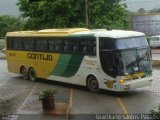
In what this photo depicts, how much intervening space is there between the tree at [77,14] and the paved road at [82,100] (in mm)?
22132

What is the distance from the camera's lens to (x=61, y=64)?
80.1ft

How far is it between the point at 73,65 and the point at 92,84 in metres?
1.80

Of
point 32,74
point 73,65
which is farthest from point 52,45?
point 32,74

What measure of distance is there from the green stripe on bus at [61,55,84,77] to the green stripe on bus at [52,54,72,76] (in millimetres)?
216

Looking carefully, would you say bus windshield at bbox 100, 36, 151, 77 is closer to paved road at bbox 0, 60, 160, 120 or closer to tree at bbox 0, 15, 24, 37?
paved road at bbox 0, 60, 160, 120

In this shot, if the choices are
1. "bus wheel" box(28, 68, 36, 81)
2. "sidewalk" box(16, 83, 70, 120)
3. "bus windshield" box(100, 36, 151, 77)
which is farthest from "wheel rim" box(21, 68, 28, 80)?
"bus windshield" box(100, 36, 151, 77)

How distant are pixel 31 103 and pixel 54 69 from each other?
5391 millimetres

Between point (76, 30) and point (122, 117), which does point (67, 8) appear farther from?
point (122, 117)

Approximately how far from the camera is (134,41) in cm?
2138

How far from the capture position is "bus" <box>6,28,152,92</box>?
2052 cm

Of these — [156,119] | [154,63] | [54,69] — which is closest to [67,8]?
[154,63]

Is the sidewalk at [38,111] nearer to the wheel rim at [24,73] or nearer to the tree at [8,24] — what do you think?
the wheel rim at [24,73]

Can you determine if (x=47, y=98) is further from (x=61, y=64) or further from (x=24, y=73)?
Answer: (x=24, y=73)

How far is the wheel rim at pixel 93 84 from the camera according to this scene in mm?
21891
